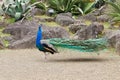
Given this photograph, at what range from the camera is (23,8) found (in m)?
16.2

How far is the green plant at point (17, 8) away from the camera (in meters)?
16.0

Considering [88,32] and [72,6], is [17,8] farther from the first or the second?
Result: [88,32]

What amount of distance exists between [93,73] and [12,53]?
3300 millimetres

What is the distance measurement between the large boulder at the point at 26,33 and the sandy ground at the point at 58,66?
12.8 inches

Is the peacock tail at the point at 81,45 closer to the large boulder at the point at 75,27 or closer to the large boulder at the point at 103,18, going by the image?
the large boulder at the point at 75,27

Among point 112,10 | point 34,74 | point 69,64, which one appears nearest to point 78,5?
point 112,10

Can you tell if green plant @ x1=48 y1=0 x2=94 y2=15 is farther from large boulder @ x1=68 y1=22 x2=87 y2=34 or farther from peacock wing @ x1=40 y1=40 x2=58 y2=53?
peacock wing @ x1=40 y1=40 x2=58 y2=53

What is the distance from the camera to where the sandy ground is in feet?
29.9

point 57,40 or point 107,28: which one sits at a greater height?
point 57,40

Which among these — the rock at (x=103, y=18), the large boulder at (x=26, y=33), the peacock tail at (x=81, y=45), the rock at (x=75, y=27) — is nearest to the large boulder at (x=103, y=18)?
the rock at (x=103, y=18)

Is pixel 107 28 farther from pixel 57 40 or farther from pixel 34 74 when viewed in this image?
pixel 34 74

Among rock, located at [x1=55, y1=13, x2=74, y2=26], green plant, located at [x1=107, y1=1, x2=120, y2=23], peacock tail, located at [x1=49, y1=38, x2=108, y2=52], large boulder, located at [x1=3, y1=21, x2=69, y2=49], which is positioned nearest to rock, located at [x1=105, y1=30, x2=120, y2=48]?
peacock tail, located at [x1=49, y1=38, x2=108, y2=52]

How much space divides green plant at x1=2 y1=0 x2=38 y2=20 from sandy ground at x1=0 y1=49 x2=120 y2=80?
3.66 m

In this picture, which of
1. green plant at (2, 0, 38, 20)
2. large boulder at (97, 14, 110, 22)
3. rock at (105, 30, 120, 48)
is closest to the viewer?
rock at (105, 30, 120, 48)
